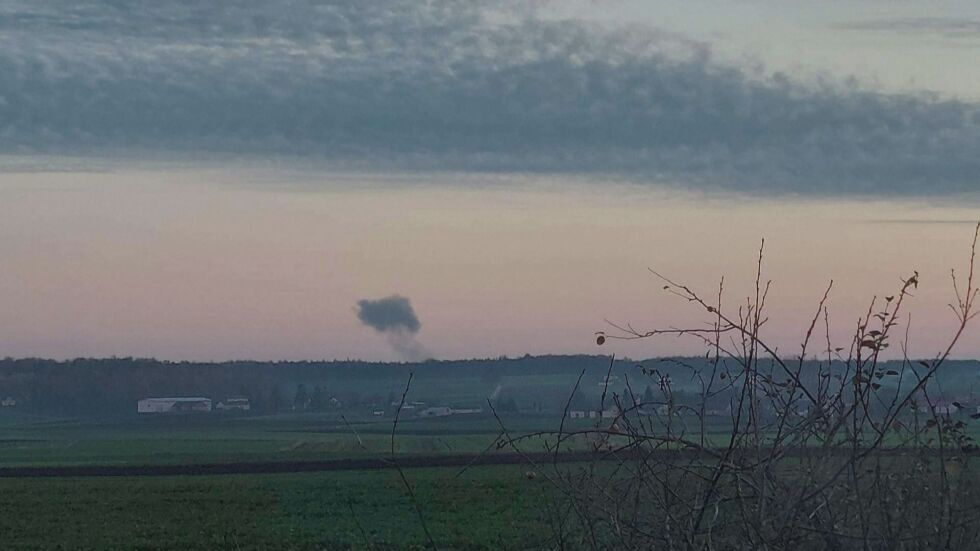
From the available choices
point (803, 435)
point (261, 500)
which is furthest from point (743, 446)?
point (261, 500)

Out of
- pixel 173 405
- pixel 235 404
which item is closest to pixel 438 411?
pixel 235 404

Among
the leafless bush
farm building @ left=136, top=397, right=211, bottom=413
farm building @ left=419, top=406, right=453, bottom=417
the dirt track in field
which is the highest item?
farm building @ left=136, top=397, right=211, bottom=413

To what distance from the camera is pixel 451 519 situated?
96.6 feet

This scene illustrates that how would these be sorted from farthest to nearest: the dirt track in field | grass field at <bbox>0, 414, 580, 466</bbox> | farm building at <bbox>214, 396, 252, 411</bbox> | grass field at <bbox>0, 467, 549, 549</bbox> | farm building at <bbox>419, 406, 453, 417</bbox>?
farm building at <bbox>214, 396, 252, 411</bbox> < farm building at <bbox>419, 406, 453, 417</bbox> < grass field at <bbox>0, 414, 580, 466</bbox> < the dirt track in field < grass field at <bbox>0, 467, 549, 549</bbox>

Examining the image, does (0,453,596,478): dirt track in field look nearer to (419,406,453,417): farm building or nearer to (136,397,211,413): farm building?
(419,406,453,417): farm building

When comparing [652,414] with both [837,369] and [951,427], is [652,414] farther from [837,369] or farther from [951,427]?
[951,427]

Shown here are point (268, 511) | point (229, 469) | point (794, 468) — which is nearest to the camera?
point (794, 468)

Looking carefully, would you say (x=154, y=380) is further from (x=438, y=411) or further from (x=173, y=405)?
(x=438, y=411)

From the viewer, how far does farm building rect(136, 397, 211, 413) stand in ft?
483

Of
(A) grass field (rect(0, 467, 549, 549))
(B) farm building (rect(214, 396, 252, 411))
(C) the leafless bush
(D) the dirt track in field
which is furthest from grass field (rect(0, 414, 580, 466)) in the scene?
(C) the leafless bush

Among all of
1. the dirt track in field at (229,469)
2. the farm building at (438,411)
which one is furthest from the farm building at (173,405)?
the dirt track in field at (229,469)

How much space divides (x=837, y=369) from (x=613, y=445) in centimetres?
77

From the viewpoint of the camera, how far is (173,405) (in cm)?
14712

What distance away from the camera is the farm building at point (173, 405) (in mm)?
147125
